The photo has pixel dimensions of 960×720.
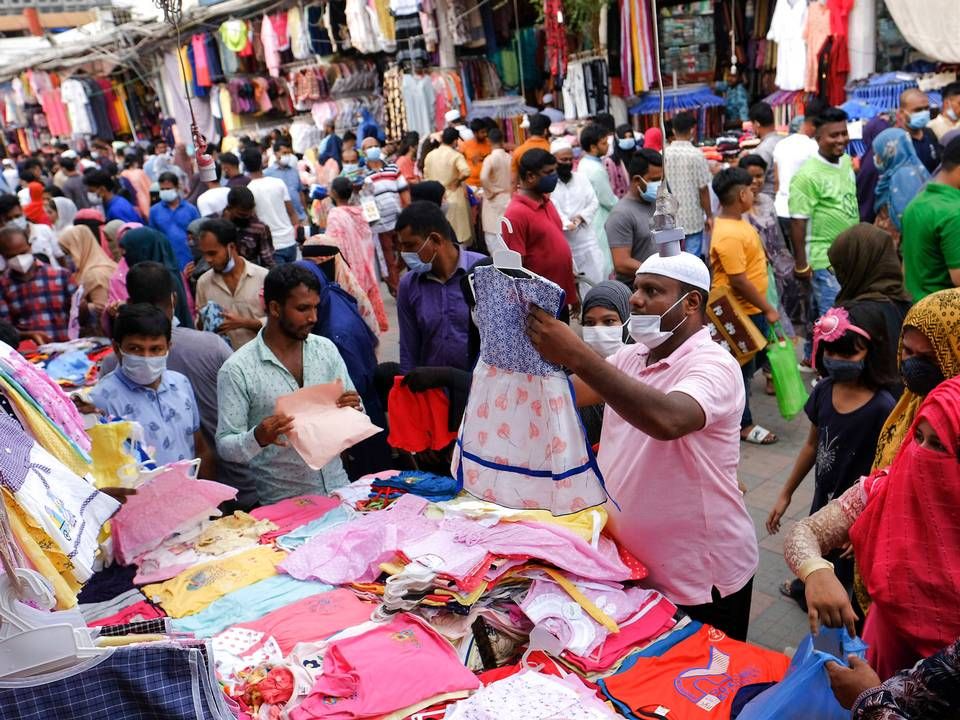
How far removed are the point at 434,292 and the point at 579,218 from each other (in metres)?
3.25

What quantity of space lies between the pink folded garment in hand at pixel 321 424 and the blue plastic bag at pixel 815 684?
5.85 feet

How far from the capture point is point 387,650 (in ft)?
7.45

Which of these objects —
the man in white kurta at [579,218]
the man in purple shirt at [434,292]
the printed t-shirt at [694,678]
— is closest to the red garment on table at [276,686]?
the printed t-shirt at [694,678]

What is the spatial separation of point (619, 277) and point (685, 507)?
3413 millimetres

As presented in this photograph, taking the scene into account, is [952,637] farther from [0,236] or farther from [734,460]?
[0,236]

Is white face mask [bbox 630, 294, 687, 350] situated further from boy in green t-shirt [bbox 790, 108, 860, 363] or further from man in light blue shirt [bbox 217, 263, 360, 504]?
boy in green t-shirt [bbox 790, 108, 860, 363]

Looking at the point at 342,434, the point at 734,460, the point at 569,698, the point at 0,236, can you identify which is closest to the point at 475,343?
the point at 342,434

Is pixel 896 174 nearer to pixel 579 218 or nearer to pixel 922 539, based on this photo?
pixel 579 218

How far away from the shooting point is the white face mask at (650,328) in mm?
2439

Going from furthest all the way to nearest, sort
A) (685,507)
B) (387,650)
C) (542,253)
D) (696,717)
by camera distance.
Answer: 1. (542,253)
2. (685,507)
3. (387,650)
4. (696,717)

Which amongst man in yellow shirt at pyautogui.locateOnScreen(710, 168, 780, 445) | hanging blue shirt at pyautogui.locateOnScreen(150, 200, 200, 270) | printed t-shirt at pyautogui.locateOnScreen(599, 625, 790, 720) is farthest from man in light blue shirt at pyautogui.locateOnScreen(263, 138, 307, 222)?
printed t-shirt at pyautogui.locateOnScreen(599, 625, 790, 720)

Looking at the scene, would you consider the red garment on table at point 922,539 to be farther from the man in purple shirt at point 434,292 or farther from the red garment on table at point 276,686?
the man in purple shirt at point 434,292

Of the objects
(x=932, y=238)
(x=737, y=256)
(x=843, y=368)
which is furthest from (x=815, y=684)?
(x=737, y=256)

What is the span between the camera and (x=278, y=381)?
11.0 ft
